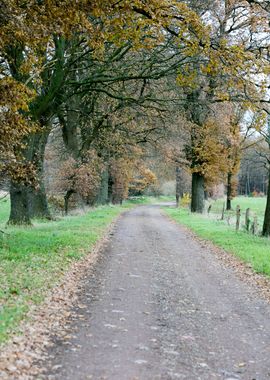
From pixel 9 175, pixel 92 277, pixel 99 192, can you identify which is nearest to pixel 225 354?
pixel 92 277

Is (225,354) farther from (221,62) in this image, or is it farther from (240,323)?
(221,62)

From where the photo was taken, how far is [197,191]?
119ft

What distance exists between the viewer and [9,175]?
13.3 m

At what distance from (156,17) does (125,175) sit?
3892cm

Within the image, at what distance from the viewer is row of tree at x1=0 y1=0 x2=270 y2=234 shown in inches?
414

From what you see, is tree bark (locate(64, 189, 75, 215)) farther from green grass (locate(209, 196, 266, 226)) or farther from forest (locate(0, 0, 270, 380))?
green grass (locate(209, 196, 266, 226))

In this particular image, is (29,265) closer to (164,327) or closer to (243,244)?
(164,327)

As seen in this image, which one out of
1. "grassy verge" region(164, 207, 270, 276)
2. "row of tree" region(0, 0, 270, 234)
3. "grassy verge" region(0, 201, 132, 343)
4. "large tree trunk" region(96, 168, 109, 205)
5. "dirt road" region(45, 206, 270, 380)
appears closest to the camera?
"dirt road" region(45, 206, 270, 380)

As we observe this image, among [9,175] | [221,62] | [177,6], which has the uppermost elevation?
[177,6]

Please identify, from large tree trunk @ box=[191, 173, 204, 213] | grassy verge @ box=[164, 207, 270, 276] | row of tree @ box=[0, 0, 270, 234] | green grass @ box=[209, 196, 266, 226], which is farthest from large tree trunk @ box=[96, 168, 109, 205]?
grassy verge @ box=[164, 207, 270, 276]

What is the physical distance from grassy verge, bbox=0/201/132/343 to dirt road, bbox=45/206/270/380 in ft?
2.70

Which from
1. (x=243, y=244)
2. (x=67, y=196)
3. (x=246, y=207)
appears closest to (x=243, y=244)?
(x=243, y=244)

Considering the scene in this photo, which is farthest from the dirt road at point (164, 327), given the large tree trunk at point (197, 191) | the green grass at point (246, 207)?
the green grass at point (246, 207)

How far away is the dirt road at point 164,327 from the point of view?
5.92 metres
